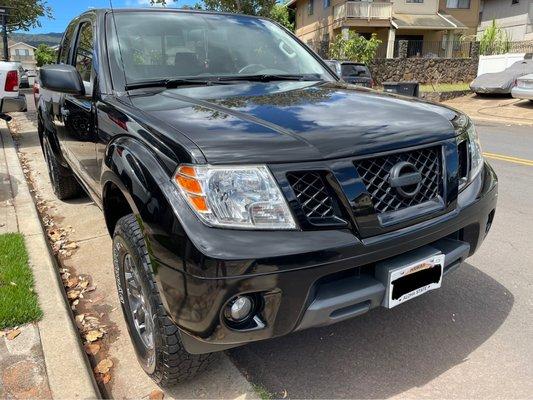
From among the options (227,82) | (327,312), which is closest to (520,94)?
(227,82)

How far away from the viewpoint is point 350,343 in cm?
265

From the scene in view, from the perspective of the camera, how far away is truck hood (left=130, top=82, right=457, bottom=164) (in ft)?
6.19

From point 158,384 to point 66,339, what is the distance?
2.06 ft

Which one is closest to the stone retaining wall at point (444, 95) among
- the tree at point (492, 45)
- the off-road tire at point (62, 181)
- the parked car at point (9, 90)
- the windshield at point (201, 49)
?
the tree at point (492, 45)

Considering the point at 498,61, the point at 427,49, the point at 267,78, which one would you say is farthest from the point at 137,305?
the point at 427,49

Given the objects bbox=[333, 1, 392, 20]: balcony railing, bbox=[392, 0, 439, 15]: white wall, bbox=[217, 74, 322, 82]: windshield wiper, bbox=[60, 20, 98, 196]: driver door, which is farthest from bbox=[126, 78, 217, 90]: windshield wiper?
bbox=[392, 0, 439, 15]: white wall

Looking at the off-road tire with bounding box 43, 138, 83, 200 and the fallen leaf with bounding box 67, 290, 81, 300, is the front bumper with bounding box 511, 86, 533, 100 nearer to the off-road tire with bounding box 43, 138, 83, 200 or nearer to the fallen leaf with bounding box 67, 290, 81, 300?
the off-road tire with bounding box 43, 138, 83, 200

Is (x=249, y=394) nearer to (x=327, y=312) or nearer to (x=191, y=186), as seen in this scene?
(x=327, y=312)

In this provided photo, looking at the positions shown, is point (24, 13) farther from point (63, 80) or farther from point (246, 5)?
point (63, 80)

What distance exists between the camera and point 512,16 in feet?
104

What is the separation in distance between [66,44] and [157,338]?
3462 millimetres

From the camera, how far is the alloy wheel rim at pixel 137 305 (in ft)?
7.56

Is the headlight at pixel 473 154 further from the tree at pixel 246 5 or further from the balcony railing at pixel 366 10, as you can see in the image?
the tree at pixel 246 5

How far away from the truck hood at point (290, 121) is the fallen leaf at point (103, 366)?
4.39 ft
